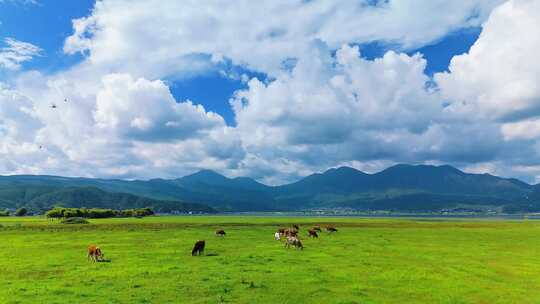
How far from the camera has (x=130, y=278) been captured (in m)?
28.0

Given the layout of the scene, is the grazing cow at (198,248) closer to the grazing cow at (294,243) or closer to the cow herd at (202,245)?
the cow herd at (202,245)

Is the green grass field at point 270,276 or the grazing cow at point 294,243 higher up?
the grazing cow at point 294,243

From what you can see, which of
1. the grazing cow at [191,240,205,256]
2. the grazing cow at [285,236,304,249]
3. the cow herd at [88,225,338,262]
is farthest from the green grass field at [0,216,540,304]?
the grazing cow at [285,236,304,249]

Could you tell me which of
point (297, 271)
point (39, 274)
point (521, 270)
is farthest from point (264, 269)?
point (521, 270)

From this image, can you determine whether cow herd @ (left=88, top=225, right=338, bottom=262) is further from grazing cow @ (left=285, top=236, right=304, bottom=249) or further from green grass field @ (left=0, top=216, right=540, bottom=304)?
green grass field @ (left=0, top=216, right=540, bottom=304)

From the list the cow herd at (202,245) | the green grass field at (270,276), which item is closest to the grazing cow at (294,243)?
the cow herd at (202,245)

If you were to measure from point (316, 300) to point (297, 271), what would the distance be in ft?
27.7

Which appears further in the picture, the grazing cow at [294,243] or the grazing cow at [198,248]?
the grazing cow at [294,243]

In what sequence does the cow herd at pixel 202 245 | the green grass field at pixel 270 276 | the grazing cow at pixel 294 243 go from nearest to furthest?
the green grass field at pixel 270 276
the cow herd at pixel 202 245
the grazing cow at pixel 294 243

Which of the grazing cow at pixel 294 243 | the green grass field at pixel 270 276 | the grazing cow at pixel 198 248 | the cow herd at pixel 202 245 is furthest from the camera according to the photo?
the grazing cow at pixel 294 243

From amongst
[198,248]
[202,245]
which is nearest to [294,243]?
[202,245]

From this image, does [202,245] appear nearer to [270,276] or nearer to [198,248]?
[198,248]

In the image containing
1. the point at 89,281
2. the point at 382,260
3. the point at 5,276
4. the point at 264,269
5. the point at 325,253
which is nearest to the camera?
the point at 89,281

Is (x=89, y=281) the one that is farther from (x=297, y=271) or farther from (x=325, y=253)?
(x=325, y=253)
